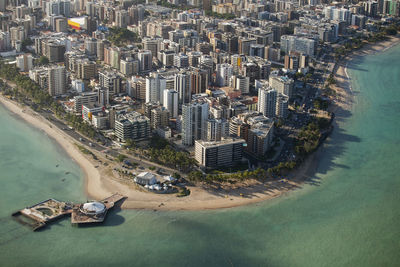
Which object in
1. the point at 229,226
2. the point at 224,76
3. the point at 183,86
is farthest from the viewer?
the point at 224,76

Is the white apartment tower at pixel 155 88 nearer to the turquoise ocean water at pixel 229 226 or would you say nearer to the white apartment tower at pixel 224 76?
the white apartment tower at pixel 224 76

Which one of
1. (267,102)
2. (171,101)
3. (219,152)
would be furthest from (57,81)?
(219,152)

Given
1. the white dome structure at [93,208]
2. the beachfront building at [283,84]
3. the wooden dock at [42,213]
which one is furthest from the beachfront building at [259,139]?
the wooden dock at [42,213]

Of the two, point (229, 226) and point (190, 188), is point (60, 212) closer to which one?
point (190, 188)

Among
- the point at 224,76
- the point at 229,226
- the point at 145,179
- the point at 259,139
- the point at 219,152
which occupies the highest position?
the point at 224,76

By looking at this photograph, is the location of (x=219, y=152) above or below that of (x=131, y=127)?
below

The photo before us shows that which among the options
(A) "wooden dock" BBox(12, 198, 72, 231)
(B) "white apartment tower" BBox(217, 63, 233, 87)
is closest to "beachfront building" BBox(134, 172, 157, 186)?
(A) "wooden dock" BBox(12, 198, 72, 231)
